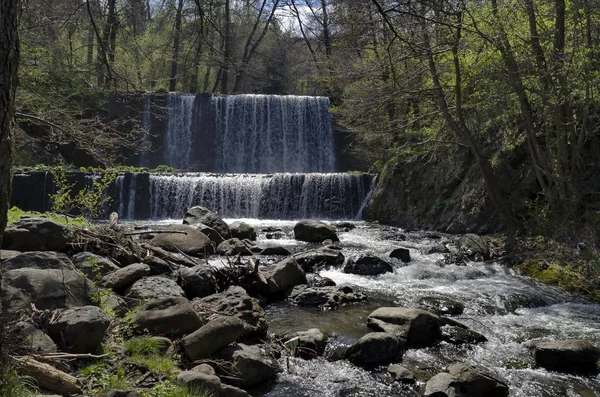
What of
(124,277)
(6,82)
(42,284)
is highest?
(6,82)

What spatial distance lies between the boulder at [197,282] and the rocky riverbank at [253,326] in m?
0.02

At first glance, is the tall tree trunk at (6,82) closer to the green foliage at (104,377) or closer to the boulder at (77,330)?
the green foliage at (104,377)

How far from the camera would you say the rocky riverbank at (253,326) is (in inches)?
155

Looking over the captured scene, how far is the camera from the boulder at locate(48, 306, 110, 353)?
3.90 m

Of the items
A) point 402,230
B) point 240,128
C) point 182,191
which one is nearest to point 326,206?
point 402,230

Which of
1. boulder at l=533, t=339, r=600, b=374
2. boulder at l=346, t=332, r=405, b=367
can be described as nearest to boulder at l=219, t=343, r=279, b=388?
boulder at l=346, t=332, r=405, b=367

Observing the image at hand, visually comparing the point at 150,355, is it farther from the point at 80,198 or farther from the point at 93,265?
the point at 80,198

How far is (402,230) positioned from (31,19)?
11.3 m

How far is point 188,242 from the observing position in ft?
32.5

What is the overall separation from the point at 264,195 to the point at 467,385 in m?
13.2

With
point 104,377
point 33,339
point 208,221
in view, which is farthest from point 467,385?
point 208,221

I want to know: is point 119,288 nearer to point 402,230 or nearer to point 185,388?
point 185,388

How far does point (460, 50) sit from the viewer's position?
9.15m

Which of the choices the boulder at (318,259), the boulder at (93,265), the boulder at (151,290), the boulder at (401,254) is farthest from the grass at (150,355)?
the boulder at (401,254)
